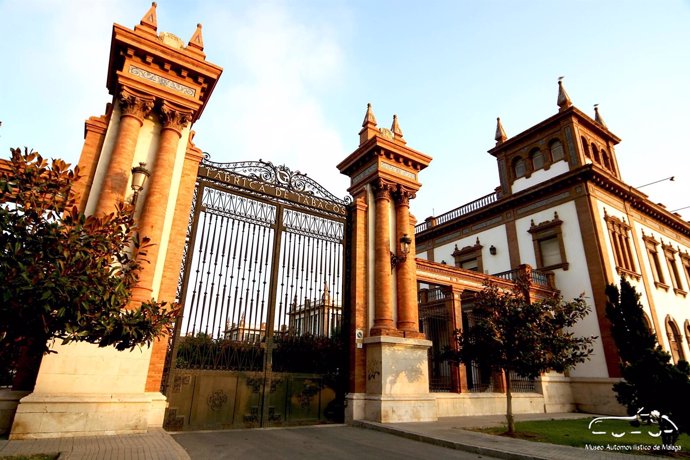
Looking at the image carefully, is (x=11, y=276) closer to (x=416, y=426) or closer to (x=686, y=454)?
(x=416, y=426)

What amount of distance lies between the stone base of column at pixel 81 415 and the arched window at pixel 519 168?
23528 mm

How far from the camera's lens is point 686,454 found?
7.57 meters

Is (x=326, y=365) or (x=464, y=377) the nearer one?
(x=326, y=365)

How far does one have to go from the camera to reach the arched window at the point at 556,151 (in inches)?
907

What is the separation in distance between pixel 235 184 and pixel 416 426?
26.9 ft

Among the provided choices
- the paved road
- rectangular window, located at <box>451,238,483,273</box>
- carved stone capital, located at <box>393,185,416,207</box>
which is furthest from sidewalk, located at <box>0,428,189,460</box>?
rectangular window, located at <box>451,238,483,273</box>

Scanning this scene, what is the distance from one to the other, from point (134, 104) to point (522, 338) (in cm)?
1114

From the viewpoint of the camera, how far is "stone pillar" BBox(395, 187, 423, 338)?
12.3m

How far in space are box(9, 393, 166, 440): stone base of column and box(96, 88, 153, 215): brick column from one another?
368 centimetres

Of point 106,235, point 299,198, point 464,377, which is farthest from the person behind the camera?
point 464,377

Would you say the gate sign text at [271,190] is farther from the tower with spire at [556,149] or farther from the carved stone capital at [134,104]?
the tower with spire at [556,149]

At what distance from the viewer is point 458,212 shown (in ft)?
87.6

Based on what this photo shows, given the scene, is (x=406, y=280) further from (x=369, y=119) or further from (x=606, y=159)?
(x=606, y=159)

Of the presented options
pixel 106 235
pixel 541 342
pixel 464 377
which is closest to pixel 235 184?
pixel 106 235
